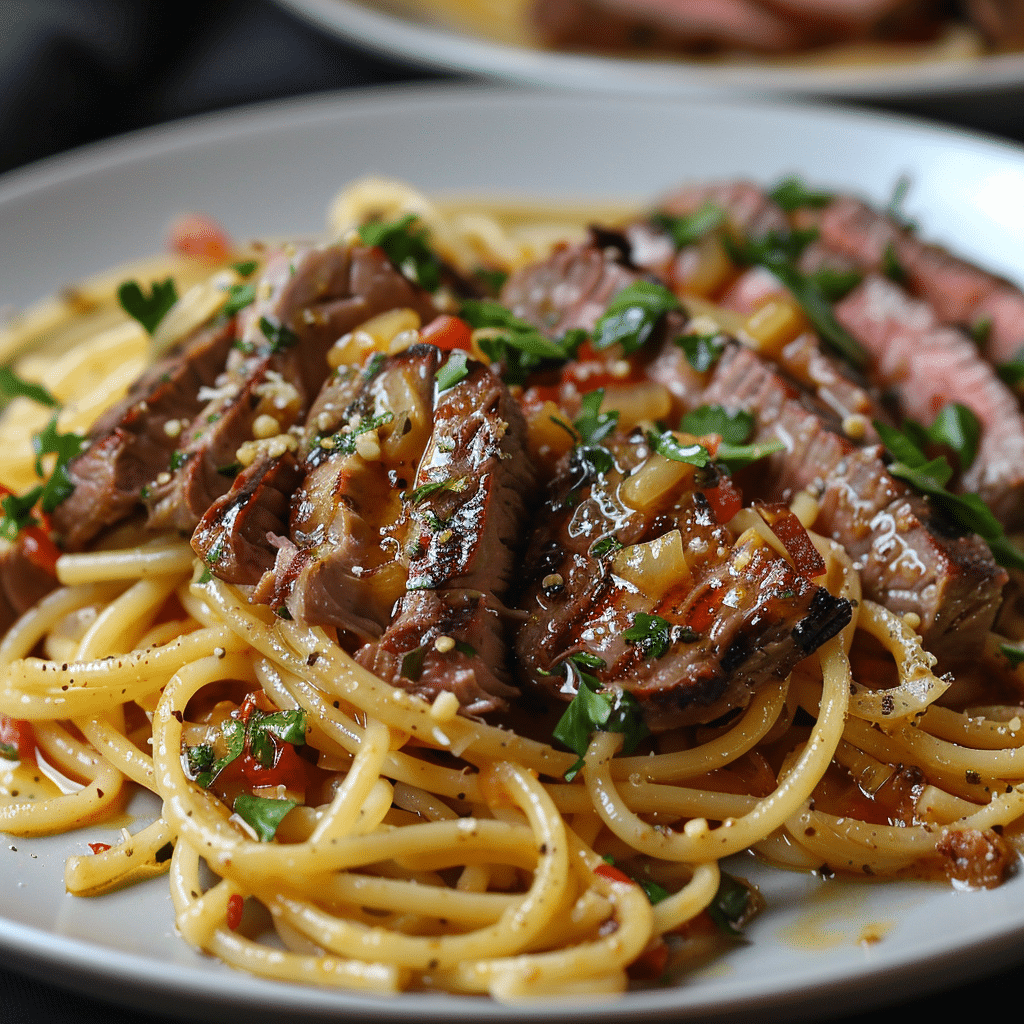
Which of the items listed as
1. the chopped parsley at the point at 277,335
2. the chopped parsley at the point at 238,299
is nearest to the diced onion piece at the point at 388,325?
the chopped parsley at the point at 277,335

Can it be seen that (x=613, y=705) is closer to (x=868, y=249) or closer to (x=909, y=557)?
(x=909, y=557)

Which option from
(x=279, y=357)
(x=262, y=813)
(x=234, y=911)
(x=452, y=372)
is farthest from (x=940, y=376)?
(x=234, y=911)

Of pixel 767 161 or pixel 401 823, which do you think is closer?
pixel 401 823

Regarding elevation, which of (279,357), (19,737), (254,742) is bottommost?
(19,737)

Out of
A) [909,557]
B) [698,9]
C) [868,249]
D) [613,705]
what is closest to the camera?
[613,705]

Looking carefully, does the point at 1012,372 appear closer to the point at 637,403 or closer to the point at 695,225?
the point at 695,225

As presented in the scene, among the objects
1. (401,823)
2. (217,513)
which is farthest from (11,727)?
(401,823)

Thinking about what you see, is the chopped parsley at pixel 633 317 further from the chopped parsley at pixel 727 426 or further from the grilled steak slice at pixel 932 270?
the grilled steak slice at pixel 932 270
